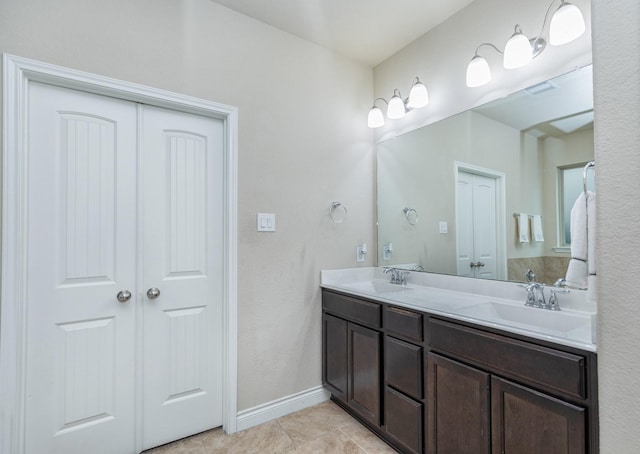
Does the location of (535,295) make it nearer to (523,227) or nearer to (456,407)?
(523,227)

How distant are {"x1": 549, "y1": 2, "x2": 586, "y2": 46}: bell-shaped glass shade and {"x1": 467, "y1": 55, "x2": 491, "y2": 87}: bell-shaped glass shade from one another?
357mm

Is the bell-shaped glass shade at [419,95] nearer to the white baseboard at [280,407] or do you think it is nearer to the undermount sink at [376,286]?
the undermount sink at [376,286]

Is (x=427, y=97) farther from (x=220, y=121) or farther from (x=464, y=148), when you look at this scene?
(x=220, y=121)

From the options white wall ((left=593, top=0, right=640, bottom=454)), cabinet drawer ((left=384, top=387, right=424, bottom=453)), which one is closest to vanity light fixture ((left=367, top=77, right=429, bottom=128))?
white wall ((left=593, top=0, right=640, bottom=454))

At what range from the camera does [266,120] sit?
2123 mm

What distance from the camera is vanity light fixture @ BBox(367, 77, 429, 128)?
2199mm

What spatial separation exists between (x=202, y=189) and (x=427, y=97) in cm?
166

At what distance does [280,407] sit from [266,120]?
1.94 metres

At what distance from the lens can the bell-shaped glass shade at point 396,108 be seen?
2.35m

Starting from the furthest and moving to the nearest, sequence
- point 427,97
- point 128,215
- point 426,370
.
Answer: point 427,97 → point 128,215 → point 426,370

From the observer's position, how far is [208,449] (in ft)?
5.87

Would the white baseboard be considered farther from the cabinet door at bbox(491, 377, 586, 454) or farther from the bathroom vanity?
the cabinet door at bbox(491, 377, 586, 454)

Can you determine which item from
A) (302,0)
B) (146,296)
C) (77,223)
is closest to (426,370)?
(146,296)

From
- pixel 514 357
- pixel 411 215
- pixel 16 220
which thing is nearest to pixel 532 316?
pixel 514 357
